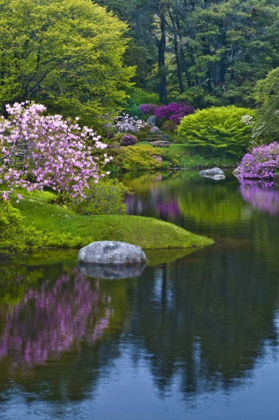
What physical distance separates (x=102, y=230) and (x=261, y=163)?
117 feet

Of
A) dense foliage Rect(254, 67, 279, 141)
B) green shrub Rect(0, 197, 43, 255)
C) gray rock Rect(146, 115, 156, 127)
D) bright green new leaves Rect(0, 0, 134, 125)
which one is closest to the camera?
green shrub Rect(0, 197, 43, 255)

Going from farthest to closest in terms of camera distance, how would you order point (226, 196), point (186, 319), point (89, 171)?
point (226, 196) → point (89, 171) → point (186, 319)

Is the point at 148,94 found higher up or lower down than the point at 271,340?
higher up

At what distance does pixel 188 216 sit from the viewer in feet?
107

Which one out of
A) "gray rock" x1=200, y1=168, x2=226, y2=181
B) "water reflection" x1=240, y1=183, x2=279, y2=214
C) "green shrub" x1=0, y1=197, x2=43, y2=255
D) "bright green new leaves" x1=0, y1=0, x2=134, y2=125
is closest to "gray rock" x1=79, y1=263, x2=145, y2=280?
"green shrub" x1=0, y1=197, x2=43, y2=255

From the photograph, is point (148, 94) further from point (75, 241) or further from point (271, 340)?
point (271, 340)

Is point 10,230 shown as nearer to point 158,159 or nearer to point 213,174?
point 213,174

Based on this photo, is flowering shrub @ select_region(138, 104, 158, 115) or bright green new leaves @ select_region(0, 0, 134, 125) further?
flowering shrub @ select_region(138, 104, 158, 115)

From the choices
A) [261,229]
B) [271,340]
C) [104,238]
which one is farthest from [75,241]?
[271,340]

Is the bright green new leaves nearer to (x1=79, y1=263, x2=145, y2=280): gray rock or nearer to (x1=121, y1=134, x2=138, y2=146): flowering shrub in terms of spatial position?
(x1=121, y1=134, x2=138, y2=146): flowering shrub

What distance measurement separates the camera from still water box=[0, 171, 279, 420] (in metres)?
10.6

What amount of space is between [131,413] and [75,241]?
13.6 metres

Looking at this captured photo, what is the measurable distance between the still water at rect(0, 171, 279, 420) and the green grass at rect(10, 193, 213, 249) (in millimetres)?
956

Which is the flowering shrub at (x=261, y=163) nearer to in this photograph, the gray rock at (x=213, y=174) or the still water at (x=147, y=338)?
the gray rock at (x=213, y=174)
